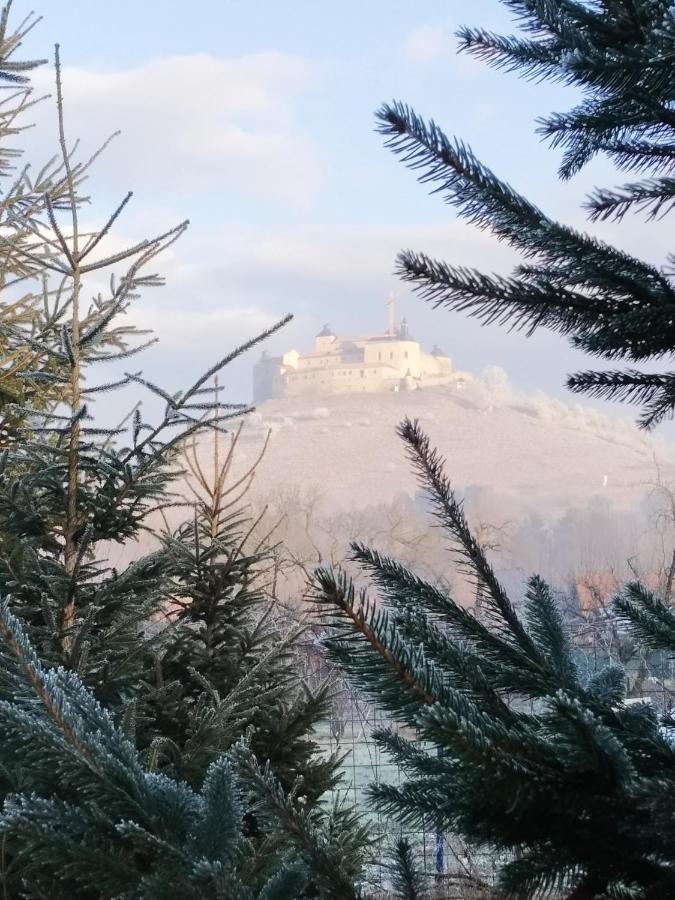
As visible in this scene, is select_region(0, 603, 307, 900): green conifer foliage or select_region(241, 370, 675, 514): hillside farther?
select_region(241, 370, 675, 514): hillside

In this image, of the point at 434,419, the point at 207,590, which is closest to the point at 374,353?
the point at 434,419

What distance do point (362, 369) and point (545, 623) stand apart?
3458 centimetres

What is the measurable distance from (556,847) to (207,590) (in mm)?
2447

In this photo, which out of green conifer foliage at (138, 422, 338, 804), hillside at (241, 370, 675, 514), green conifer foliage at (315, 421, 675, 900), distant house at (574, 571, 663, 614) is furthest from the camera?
hillside at (241, 370, 675, 514)

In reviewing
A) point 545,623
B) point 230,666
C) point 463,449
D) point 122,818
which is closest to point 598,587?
point 230,666

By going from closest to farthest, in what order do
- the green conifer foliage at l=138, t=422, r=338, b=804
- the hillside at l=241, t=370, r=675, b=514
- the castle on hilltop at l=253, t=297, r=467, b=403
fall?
1. the green conifer foliage at l=138, t=422, r=338, b=804
2. the hillside at l=241, t=370, r=675, b=514
3. the castle on hilltop at l=253, t=297, r=467, b=403

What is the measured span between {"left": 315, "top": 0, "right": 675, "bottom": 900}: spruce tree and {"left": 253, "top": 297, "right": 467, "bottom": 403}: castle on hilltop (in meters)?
33.6

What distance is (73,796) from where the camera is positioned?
172cm

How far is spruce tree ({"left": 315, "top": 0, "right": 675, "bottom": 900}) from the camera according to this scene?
1.68ft

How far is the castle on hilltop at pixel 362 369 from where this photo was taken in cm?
3469

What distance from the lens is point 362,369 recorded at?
116 ft

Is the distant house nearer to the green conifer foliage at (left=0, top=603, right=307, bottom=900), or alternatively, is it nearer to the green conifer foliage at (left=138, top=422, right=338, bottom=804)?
the green conifer foliage at (left=0, top=603, right=307, bottom=900)

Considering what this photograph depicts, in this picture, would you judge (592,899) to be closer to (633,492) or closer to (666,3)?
(666,3)

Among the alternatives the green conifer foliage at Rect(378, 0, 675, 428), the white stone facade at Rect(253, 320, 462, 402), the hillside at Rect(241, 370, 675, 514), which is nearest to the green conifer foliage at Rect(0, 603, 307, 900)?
the green conifer foliage at Rect(378, 0, 675, 428)
